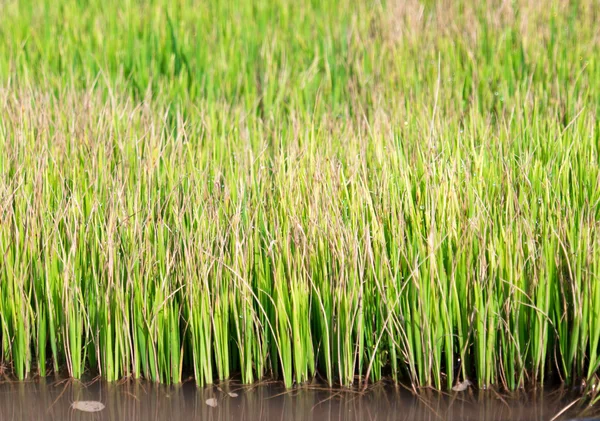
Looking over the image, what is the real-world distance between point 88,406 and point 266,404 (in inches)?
19.9

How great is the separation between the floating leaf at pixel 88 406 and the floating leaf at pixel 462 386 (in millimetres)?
1015

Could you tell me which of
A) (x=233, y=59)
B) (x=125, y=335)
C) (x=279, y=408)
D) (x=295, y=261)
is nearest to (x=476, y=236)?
(x=295, y=261)

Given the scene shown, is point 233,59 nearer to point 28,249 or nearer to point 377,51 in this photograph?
point 377,51


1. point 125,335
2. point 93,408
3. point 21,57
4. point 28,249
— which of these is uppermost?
point 21,57

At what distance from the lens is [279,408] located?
2312 millimetres

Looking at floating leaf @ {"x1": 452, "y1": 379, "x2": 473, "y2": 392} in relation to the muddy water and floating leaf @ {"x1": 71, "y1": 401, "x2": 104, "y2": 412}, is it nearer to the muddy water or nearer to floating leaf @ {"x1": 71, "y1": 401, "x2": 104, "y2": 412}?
the muddy water

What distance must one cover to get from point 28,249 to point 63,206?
211 mm

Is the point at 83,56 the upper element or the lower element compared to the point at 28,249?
upper

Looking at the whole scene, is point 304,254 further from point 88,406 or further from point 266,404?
point 88,406

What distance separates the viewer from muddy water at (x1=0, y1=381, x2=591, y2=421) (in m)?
2.28

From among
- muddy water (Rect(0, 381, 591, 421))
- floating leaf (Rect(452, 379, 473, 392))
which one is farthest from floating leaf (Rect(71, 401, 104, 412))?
floating leaf (Rect(452, 379, 473, 392))

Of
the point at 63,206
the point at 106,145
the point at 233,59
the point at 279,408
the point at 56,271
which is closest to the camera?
the point at 279,408

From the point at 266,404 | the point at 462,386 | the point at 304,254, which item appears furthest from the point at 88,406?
the point at 462,386

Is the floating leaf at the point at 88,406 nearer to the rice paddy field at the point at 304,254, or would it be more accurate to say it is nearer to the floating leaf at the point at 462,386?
the rice paddy field at the point at 304,254
